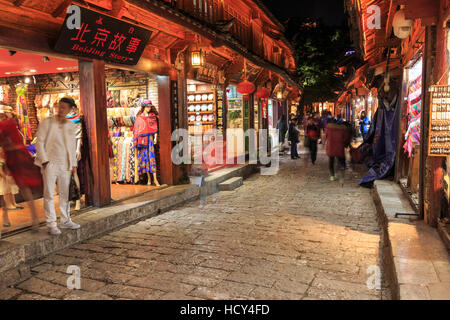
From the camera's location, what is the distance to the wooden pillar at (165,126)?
34.1 ft

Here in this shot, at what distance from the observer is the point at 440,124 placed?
5.44 metres

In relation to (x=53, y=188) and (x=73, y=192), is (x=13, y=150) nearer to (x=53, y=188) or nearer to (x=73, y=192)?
(x=53, y=188)

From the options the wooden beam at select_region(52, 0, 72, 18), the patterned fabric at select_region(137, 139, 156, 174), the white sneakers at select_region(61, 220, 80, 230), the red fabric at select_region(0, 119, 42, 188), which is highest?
the wooden beam at select_region(52, 0, 72, 18)

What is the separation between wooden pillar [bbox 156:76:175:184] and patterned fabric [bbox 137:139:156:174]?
0.97 ft

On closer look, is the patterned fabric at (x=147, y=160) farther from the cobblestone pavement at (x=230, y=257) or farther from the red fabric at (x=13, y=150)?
the red fabric at (x=13, y=150)

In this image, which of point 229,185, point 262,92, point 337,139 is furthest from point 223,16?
point 229,185

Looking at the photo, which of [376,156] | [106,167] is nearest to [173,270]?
[106,167]

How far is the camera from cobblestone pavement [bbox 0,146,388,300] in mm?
4488

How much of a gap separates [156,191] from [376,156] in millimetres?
7336

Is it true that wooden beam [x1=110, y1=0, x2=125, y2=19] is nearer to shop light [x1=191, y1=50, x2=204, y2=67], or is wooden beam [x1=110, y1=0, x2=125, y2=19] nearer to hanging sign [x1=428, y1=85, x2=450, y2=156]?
shop light [x1=191, y1=50, x2=204, y2=67]

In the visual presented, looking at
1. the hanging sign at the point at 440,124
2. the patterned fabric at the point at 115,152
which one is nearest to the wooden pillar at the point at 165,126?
the patterned fabric at the point at 115,152

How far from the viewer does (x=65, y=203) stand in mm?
6293

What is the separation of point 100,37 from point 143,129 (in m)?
3.30

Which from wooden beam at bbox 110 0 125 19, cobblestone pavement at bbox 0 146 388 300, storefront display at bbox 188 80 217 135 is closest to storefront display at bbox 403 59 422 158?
cobblestone pavement at bbox 0 146 388 300
